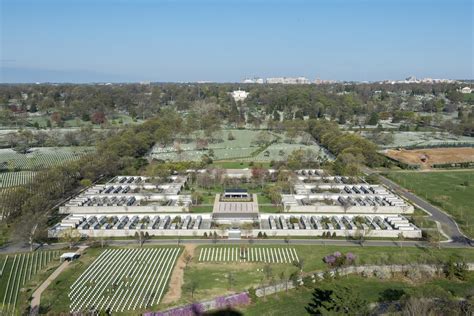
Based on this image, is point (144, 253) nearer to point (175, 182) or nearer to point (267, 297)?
point (267, 297)

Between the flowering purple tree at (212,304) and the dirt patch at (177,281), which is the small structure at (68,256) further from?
the flowering purple tree at (212,304)

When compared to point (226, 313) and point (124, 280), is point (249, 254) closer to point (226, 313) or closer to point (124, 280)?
point (226, 313)

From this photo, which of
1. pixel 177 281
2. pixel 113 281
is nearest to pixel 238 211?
pixel 177 281

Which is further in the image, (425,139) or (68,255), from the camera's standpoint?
(425,139)

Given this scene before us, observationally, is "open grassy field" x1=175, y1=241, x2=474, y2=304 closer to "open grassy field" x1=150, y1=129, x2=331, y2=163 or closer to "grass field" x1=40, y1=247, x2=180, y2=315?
"grass field" x1=40, y1=247, x2=180, y2=315

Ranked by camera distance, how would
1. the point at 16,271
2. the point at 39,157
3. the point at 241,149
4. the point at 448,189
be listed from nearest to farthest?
the point at 16,271
the point at 448,189
the point at 39,157
the point at 241,149

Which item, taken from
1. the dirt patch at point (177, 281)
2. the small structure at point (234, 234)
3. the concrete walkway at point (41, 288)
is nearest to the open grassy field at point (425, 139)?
the small structure at point (234, 234)
